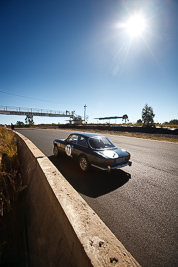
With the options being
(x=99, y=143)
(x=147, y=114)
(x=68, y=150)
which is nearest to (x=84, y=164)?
(x=99, y=143)

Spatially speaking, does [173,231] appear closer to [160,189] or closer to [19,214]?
[160,189]

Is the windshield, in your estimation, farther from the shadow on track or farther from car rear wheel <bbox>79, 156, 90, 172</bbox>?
the shadow on track

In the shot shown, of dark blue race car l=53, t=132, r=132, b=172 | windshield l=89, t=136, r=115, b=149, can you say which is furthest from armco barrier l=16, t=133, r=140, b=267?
windshield l=89, t=136, r=115, b=149

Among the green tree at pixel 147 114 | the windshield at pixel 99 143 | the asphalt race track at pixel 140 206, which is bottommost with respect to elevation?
the asphalt race track at pixel 140 206

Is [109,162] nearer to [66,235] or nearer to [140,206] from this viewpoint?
[140,206]

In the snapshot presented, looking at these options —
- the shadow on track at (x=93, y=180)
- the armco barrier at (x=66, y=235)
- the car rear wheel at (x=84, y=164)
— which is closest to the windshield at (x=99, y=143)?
the car rear wheel at (x=84, y=164)

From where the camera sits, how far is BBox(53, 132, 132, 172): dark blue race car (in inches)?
150

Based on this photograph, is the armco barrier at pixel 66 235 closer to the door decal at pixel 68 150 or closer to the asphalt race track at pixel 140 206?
the asphalt race track at pixel 140 206

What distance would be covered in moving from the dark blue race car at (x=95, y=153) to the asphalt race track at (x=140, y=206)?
395mm

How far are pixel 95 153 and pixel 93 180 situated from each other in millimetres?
822

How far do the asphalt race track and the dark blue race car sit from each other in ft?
1.30

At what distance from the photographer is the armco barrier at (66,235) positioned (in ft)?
3.40

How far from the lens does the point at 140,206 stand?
8.49 ft

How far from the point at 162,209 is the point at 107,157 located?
1786 mm
